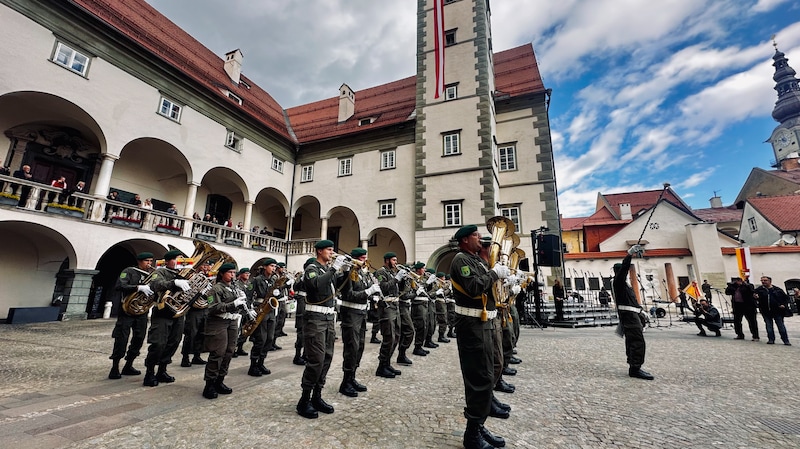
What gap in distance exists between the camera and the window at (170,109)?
616 inches

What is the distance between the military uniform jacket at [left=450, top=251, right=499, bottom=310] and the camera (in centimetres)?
344

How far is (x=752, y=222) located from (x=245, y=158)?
40.9 m

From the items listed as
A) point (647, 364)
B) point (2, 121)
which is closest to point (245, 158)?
point (2, 121)

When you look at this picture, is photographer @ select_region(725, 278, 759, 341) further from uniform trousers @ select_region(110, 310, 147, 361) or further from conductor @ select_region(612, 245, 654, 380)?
uniform trousers @ select_region(110, 310, 147, 361)

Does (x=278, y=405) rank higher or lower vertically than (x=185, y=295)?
lower

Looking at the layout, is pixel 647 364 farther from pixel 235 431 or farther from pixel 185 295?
pixel 185 295

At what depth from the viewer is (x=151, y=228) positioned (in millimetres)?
14305

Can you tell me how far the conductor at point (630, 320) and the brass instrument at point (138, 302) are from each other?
8155 mm

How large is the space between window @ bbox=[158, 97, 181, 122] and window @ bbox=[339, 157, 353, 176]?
9.28 m

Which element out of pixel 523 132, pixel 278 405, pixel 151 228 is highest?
pixel 523 132

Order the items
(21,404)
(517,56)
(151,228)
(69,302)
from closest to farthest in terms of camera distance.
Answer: (21,404) < (69,302) < (151,228) < (517,56)

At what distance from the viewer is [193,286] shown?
5637 millimetres

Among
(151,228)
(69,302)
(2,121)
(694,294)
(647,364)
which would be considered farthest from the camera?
(694,294)

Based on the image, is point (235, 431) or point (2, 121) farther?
point (2, 121)
